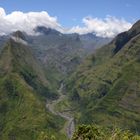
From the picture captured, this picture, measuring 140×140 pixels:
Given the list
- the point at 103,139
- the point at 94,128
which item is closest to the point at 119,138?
the point at 103,139

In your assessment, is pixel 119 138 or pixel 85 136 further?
pixel 85 136

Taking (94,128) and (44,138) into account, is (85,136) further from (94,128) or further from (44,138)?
(44,138)

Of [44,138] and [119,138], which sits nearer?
[119,138]

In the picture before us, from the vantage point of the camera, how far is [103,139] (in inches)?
4899

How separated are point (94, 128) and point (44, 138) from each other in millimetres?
16261

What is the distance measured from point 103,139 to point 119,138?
5.85 m

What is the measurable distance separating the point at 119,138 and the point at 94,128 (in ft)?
45.4

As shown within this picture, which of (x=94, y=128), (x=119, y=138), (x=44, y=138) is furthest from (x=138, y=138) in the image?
(x=44, y=138)

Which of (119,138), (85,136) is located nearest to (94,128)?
(85,136)

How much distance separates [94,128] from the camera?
133m

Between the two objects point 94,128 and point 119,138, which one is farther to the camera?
point 94,128

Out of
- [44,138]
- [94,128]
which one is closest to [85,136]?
[94,128]

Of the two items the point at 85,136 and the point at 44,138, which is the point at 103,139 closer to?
the point at 85,136

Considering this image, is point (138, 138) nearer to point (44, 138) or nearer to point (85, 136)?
point (85, 136)
